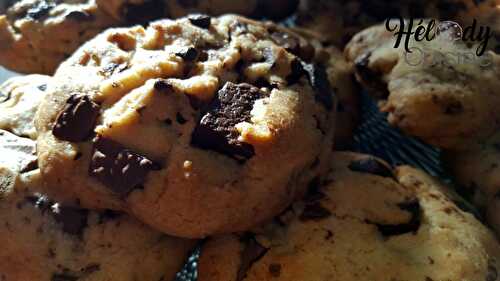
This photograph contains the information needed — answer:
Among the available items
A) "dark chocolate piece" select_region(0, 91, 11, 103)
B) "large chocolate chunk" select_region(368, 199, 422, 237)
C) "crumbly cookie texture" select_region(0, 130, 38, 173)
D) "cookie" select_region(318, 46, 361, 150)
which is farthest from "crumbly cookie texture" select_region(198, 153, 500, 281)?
"dark chocolate piece" select_region(0, 91, 11, 103)

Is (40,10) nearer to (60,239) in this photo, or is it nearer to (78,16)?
(78,16)

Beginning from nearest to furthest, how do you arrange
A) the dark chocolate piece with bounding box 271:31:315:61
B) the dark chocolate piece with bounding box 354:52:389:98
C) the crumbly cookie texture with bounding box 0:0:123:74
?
1. the dark chocolate piece with bounding box 271:31:315:61
2. the dark chocolate piece with bounding box 354:52:389:98
3. the crumbly cookie texture with bounding box 0:0:123:74

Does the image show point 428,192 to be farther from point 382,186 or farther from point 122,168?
point 122,168

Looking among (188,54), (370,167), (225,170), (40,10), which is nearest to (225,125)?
(225,170)

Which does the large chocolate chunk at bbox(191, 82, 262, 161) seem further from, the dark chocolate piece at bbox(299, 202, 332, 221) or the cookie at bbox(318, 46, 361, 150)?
the cookie at bbox(318, 46, 361, 150)

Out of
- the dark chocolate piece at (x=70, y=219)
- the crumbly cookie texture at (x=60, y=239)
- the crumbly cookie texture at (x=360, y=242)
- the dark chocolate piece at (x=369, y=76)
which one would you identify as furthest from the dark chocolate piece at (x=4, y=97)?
the dark chocolate piece at (x=369, y=76)
